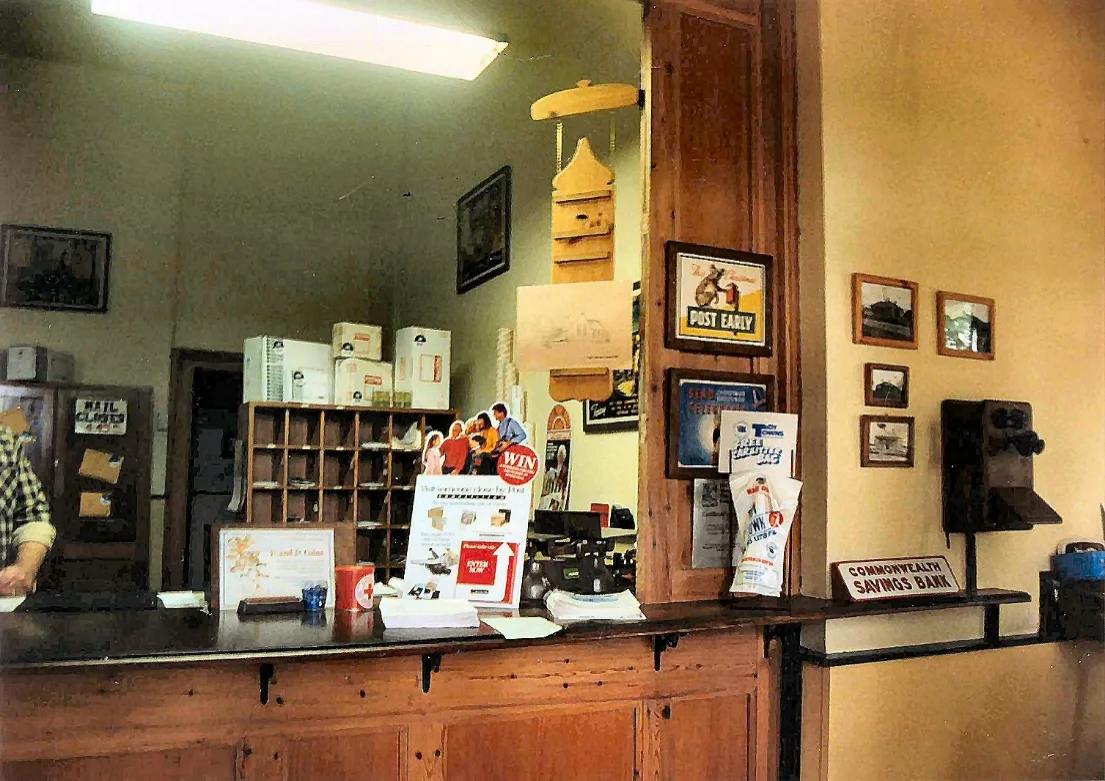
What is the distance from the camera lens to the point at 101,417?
5.37 meters

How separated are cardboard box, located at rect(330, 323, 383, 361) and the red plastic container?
7.46 feet

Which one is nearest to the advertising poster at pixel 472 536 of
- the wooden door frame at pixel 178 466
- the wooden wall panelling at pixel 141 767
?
the wooden wall panelling at pixel 141 767

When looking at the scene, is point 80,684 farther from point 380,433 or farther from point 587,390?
point 380,433

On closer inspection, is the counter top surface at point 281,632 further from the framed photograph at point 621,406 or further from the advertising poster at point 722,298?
the framed photograph at point 621,406

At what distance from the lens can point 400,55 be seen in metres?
3.19

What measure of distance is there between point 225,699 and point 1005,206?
9.66ft

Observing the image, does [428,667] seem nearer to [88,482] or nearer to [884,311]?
[884,311]

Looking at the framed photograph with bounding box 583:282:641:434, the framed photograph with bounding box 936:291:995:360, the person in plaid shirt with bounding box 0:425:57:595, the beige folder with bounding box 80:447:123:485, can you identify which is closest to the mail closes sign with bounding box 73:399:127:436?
the beige folder with bounding box 80:447:123:485

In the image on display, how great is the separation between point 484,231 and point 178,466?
2.43 meters

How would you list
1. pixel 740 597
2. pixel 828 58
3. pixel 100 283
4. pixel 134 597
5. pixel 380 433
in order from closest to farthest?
pixel 134 597, pixel 740 597, pixel 828 58, pixel 380 433, pixel 100 283

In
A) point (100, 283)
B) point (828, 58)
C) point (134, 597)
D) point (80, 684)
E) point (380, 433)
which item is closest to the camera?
point (80, 684)

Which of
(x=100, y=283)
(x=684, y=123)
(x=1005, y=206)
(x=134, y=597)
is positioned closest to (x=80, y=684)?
(x=134, y=597)

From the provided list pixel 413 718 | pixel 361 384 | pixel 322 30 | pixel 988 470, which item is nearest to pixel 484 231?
pixel 361 384

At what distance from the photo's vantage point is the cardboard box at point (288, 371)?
4484 millimetres
